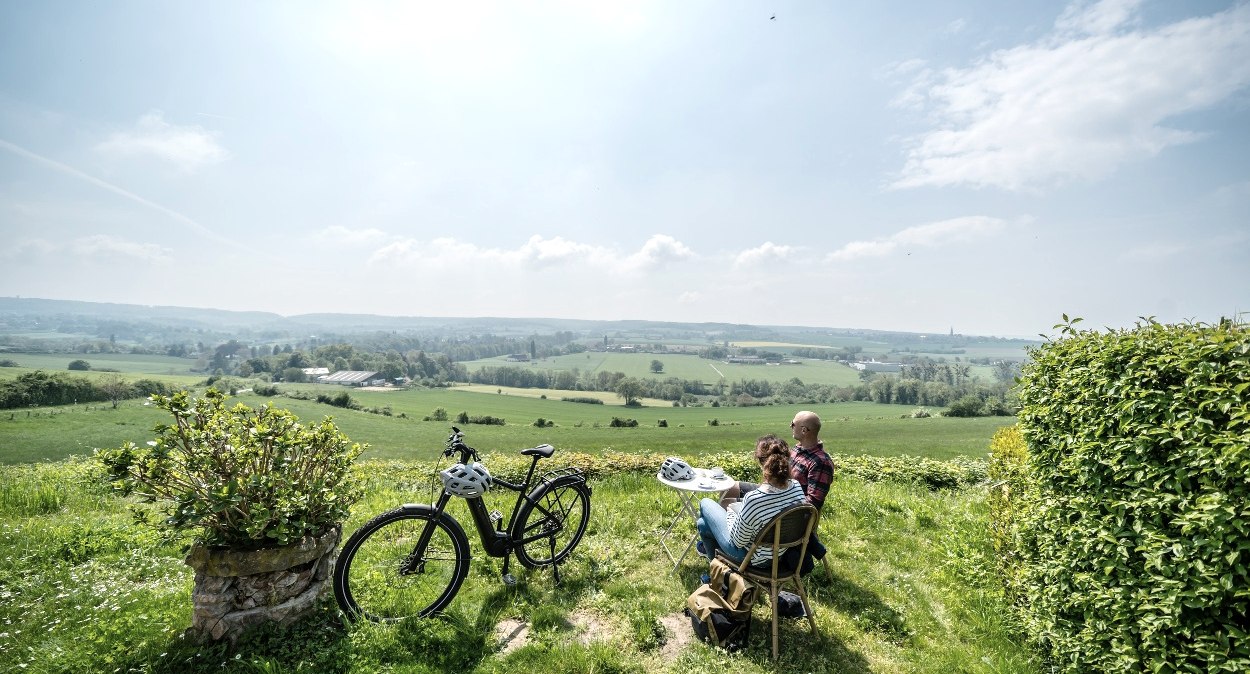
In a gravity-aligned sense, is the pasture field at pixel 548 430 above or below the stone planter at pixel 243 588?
below

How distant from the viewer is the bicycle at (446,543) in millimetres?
4281

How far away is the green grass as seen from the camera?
144 inches

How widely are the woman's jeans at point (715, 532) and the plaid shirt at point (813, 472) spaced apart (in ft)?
2.72

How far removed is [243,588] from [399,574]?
1.28 meters

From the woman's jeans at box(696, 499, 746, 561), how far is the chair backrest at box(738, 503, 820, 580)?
0.71ft

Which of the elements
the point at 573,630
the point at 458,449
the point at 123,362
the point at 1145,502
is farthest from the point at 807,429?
the point at 123,362

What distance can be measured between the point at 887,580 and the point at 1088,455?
2917mm

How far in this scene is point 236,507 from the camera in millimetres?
3600

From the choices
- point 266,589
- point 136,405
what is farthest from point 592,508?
point 136,405

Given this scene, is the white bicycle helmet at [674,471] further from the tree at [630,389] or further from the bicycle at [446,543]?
the tree at [630,389]

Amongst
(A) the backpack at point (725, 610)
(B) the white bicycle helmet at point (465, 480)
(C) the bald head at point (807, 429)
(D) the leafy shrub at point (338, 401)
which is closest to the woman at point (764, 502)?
(A) the backpack at point (725, 610)

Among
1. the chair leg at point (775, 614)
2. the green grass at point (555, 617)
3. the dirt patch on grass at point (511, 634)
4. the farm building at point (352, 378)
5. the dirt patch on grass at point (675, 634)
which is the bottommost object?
the farm building at point (352, 378)

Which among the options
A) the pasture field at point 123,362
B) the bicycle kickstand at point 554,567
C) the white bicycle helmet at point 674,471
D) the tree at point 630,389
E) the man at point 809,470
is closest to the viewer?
the man at point 809,470

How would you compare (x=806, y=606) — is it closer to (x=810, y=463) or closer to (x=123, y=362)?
(x=810, y=463)
